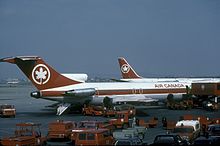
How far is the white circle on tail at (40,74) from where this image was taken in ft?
181

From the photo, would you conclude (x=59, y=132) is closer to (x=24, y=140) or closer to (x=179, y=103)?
(x=24, y=140)

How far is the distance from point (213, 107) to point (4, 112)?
29.8 metres

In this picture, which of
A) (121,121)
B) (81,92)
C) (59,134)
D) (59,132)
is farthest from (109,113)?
(59,134)

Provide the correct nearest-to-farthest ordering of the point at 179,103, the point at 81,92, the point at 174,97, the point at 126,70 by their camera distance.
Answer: the point at 81,92
the point at 179,103
the point at 174,97
the point at 126,70

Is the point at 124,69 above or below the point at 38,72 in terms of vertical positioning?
above

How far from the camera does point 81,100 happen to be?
2303 inches

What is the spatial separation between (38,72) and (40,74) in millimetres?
372

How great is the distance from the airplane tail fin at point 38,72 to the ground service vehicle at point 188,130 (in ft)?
81.0

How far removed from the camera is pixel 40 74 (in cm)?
5538

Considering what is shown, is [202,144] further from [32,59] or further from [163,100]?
[163,100]

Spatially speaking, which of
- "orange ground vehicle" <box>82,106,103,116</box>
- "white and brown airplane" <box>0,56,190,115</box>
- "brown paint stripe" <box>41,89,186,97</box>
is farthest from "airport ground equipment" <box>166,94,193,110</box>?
"orange ground vehicle" <box>82,106,103,116</box>

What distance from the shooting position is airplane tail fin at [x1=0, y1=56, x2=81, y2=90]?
54.5 meters

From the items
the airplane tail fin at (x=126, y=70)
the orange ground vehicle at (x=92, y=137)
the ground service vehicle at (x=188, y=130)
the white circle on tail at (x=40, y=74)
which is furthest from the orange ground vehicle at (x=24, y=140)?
the airplane tail fin at (x=126, y=70)

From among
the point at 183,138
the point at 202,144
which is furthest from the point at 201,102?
the point at 202,144
